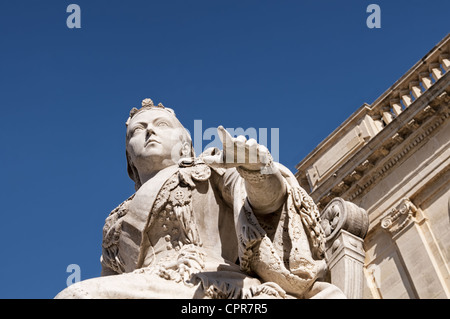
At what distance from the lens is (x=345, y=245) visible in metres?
5.41

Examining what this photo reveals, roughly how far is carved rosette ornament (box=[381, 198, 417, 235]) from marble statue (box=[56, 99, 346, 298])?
34.6ft

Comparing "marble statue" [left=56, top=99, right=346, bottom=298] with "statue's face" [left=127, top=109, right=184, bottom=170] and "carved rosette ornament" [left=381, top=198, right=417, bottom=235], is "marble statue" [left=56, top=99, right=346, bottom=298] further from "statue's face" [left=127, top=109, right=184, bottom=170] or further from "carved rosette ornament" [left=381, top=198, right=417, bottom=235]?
"carved rosette ornament" [left=381, top=198, right=417, bottom=235]

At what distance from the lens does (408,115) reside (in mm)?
15352

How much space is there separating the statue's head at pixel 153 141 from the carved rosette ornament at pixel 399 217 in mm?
10393

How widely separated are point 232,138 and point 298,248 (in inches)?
28.4

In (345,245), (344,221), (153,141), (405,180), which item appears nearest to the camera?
(153,141)

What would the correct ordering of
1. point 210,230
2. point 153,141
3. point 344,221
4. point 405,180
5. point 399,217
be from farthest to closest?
point 405,180 < point 399,217 < point 344,221 < point 153,141 < point 210,230

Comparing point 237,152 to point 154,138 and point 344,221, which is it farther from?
point 344,221

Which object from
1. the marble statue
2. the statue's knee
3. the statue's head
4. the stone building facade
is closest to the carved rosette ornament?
the stone building facade

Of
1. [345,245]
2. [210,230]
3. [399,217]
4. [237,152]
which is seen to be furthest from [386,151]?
[237,152]

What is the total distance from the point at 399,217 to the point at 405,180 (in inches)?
29.3

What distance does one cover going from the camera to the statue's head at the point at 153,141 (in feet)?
17.2

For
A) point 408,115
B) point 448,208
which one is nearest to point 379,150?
point 408,115

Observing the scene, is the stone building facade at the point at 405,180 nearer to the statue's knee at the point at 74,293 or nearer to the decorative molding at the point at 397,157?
the decorative molding at the point at 397,157
